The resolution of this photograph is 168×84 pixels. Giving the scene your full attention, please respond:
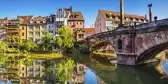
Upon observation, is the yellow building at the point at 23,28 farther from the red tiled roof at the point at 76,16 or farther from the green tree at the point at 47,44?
the green tree at the point at 47,44

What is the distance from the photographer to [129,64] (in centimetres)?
2905

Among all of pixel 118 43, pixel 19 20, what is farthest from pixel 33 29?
pixel 118 43

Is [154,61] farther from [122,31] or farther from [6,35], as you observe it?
[6,35]

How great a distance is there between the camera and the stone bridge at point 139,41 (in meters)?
24.1

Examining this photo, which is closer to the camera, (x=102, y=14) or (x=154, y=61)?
(x=154, y=61)

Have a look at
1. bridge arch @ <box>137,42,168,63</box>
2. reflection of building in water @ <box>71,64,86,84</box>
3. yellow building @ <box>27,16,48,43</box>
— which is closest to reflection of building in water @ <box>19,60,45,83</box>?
reflection of building in water @ <box>71,64,86,84</box>

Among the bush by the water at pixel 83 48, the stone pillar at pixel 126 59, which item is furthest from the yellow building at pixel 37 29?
the stone pillar at pixel 126 59

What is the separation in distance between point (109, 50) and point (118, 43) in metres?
30.5

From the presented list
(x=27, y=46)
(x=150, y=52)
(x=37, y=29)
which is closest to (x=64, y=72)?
(x=150, y=52)

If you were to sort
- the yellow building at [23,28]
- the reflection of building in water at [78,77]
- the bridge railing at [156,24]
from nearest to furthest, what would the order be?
the reflection of building in water at [78,77], the bridge railing at [156,24], the yellow building at [23,28]

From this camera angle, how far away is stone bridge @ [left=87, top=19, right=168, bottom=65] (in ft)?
78.9

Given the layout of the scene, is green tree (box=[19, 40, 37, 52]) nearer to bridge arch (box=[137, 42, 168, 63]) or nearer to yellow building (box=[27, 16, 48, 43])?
yellow building (box=[27, 16, 48, 43])

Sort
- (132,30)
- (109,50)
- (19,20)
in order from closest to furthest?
1. (132,30)
2. (109,50)
3. (19,20)

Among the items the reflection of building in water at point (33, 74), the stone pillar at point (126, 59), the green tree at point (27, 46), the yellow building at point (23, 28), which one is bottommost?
the reflection of building in water at point (33, 74)
